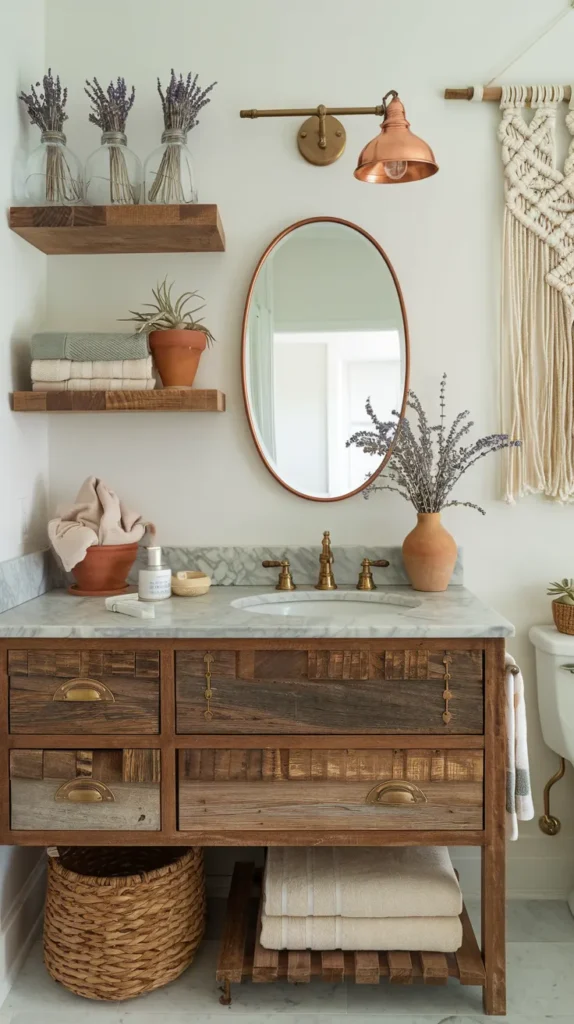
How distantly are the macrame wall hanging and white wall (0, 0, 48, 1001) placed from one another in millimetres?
1079

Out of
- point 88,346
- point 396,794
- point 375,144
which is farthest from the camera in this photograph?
point 88,346

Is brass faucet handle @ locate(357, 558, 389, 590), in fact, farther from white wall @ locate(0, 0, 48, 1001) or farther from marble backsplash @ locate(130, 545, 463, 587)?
white wall @ locate(0, 0, 48, 1001)

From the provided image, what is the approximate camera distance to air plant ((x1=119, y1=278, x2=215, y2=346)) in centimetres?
198

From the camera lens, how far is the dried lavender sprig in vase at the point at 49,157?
1.92m

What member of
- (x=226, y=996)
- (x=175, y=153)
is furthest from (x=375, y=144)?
(x=226, y=996)

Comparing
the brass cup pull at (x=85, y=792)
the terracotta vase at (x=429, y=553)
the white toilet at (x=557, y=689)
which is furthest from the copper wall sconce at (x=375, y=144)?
the brass cup pull at (x=85, y=792)

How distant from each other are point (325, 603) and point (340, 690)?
415mm

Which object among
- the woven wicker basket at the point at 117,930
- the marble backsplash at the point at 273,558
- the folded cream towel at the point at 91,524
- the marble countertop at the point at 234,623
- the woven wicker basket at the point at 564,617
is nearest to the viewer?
the marble countertop at the point at 234,623

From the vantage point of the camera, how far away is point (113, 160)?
6.38ft

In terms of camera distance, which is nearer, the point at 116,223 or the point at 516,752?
the point at 516,752

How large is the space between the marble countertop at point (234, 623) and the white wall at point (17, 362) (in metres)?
0.27

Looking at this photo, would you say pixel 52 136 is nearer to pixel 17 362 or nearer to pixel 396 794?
pixel 17 362

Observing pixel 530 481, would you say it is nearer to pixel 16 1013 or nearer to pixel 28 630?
pixel 28 630

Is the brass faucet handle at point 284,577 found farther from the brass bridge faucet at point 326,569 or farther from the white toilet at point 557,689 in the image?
the white toilet at point 557,689
